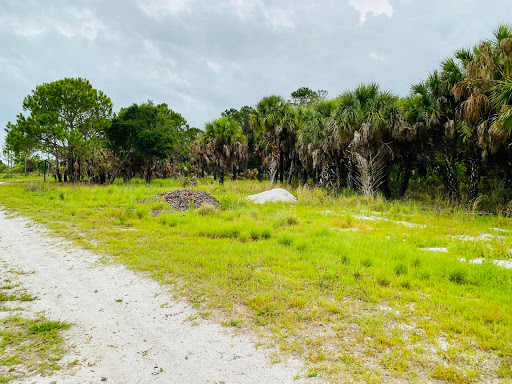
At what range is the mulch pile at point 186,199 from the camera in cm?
1319

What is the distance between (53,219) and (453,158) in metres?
19.5

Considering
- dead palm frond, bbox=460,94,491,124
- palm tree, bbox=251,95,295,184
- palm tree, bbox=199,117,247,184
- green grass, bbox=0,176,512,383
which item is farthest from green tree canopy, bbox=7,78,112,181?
dead palm frond, bbox=460,94,491,124

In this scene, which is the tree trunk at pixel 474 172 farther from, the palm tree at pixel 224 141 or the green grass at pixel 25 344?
the palm tree at pixel 224 141

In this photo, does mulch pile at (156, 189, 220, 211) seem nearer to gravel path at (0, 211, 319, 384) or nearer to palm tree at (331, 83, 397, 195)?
gravel path at (0, 211, 319, 384)

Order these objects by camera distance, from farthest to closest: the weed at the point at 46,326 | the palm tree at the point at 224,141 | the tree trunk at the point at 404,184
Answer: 1. the palm tree at the point at 224,141
2. the tree trunk at the point at 404,184
3. the weed at the point at 46,326

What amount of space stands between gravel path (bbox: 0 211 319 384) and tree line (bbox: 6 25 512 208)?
12.1 meters

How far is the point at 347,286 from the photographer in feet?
14.6

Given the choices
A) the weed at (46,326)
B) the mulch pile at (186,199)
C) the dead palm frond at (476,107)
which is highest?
the dead palm frond at (476,107)

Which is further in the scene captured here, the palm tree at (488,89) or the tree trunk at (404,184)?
the tree trunk at (404,184)

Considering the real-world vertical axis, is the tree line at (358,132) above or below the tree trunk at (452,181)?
above

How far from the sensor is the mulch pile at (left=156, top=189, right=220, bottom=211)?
1319 cm

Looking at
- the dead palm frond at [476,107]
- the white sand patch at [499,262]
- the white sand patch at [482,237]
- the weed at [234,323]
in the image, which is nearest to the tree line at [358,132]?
the dead palm frond at [476,107]

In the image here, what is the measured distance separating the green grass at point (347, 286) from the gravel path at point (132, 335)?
34 centimetres

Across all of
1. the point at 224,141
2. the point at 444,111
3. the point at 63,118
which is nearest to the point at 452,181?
the point at 444,111
